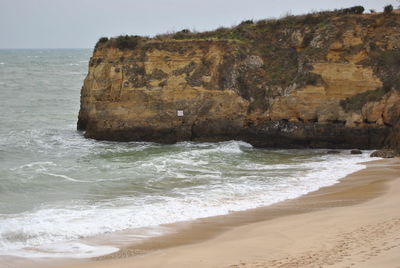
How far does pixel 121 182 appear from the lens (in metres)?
18.1

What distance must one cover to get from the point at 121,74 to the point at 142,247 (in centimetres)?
1543

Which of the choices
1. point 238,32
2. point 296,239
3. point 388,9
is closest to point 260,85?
point 238,32

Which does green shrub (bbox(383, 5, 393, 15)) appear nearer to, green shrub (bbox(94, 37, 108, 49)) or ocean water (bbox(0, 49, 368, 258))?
ocean water (bbox(0, 49, 368, 258))

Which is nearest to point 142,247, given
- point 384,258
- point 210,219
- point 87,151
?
point 210,219

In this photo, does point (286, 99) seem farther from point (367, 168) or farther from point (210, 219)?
point (210, 219)

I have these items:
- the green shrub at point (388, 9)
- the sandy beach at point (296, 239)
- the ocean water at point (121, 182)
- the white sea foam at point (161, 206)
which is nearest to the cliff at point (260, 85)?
the green shrub at point (388, 9)

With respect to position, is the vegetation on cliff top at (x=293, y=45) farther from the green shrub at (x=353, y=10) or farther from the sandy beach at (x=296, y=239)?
the sandy beach at (x=296, y=239)

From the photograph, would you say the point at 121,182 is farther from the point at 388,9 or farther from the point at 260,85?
the point at 388,9

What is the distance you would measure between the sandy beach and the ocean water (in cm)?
91

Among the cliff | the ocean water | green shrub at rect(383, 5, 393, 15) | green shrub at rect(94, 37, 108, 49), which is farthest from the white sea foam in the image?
green shrub at rect(94, 37, 108, 49)

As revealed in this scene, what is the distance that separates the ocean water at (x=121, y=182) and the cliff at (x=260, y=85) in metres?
0.99

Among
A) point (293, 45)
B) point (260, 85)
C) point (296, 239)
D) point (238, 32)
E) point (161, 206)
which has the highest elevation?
point (238, 32)

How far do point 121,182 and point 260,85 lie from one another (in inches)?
372

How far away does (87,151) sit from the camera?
23.8 m
